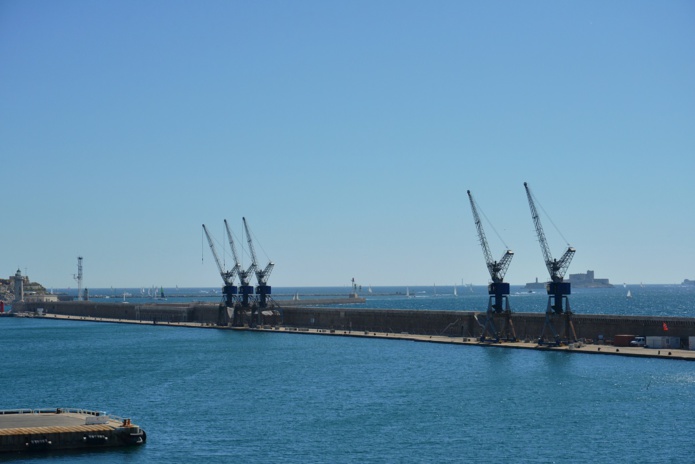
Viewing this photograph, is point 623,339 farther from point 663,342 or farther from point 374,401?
point 374,401

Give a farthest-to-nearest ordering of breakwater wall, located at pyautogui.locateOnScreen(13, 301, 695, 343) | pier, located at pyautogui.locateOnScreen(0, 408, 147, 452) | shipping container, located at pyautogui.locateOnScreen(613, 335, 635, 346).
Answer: breakwater wall, located at pyautogui.locateOnScreen(13, 301, 695, 343) → shipping container, located at pyautogui.locateOnScreen(613, 335, 635, 346) → pier, located at pyautogui.locateOnScreen(0, 408, 147, 452)

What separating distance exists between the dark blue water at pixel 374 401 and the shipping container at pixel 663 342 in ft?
27.8

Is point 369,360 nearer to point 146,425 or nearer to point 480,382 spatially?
point 480,382

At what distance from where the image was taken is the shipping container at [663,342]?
109312 mm

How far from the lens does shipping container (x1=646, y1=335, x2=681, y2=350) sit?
109312 mm

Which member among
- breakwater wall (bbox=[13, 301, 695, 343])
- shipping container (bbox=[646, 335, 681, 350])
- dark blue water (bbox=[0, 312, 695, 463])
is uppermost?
breakwater wall (bbox=[13, 301, 695, 343])

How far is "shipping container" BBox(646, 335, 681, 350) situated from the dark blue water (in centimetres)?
846

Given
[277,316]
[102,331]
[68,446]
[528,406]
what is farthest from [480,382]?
[102,331]

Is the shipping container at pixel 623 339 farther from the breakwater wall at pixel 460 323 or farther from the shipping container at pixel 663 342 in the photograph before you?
the breakwater wall at pixel 460 323

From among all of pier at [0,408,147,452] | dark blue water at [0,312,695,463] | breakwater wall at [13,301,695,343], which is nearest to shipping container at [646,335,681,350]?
breakwater wall at [13,301,695,343]

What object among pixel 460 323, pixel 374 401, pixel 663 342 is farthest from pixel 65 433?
pixel 460 323

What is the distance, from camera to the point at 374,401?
78.9 metres

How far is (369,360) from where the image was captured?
111312 millimetres

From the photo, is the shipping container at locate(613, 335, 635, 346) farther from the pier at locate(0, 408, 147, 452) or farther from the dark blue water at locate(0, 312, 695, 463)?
the pier at locate(0, 408, 147, 452)
